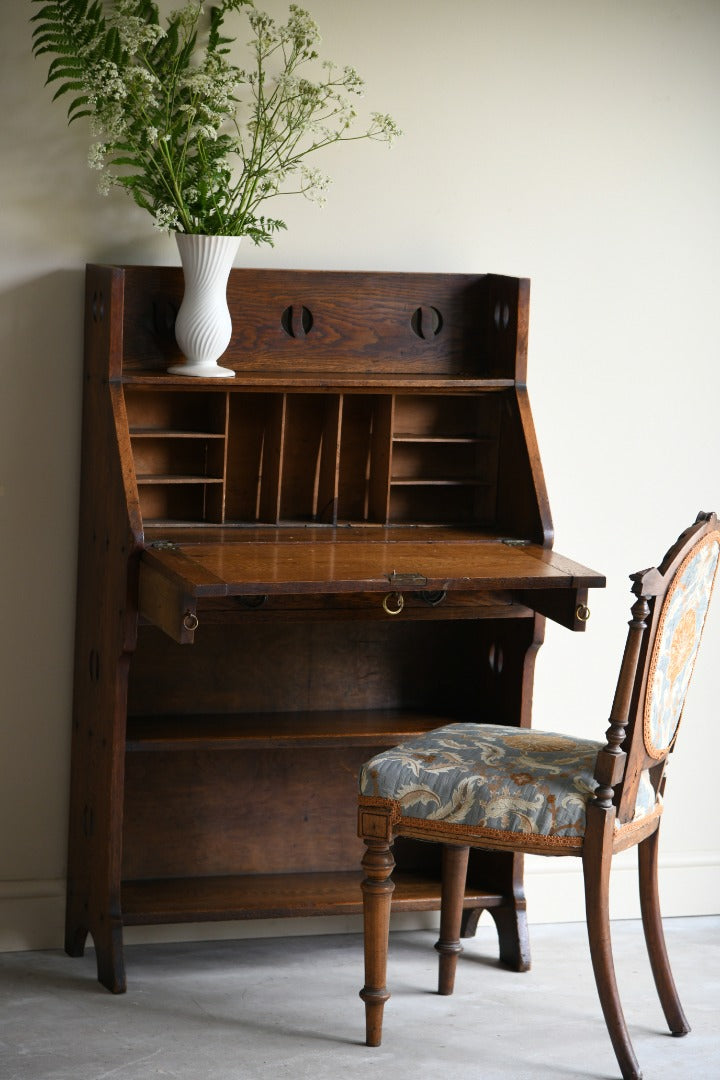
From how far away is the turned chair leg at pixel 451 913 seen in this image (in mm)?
3332

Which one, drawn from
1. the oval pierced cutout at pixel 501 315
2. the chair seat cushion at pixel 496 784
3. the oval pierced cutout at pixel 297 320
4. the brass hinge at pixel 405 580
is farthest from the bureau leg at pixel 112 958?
the oval pierced cutout at pixel 501 315

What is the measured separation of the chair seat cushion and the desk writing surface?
34 centimetres

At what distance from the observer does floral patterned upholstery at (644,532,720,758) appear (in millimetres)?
2854

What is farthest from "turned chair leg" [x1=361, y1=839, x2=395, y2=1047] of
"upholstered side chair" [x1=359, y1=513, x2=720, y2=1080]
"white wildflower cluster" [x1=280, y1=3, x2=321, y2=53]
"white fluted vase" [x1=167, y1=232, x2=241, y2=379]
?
"white wildflower cluster" [x1=280, y1=3, x2=321, y2=53]

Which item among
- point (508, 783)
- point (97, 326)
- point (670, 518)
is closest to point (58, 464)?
point (97, 326)

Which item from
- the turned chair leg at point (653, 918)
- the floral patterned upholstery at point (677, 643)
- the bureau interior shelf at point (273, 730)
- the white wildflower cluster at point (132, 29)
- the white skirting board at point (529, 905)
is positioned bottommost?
the white skirting board at point (529, 905)

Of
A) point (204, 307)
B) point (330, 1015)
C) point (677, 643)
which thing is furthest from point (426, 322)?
point (330, 1015)

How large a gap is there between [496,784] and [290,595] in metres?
0.60

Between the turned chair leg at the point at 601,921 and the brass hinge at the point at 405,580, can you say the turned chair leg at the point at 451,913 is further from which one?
the brass hinge at the point at 405,580

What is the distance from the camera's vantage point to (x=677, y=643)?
292 centimetres

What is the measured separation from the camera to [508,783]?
293 centimetres

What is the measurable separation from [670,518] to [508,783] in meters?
1.22

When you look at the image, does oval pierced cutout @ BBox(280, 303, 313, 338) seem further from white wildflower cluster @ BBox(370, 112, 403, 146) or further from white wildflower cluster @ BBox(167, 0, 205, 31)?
white wildflower cluster @ BBox(167, 0, 205, 31)

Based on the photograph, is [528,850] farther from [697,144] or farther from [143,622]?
[697,144]
